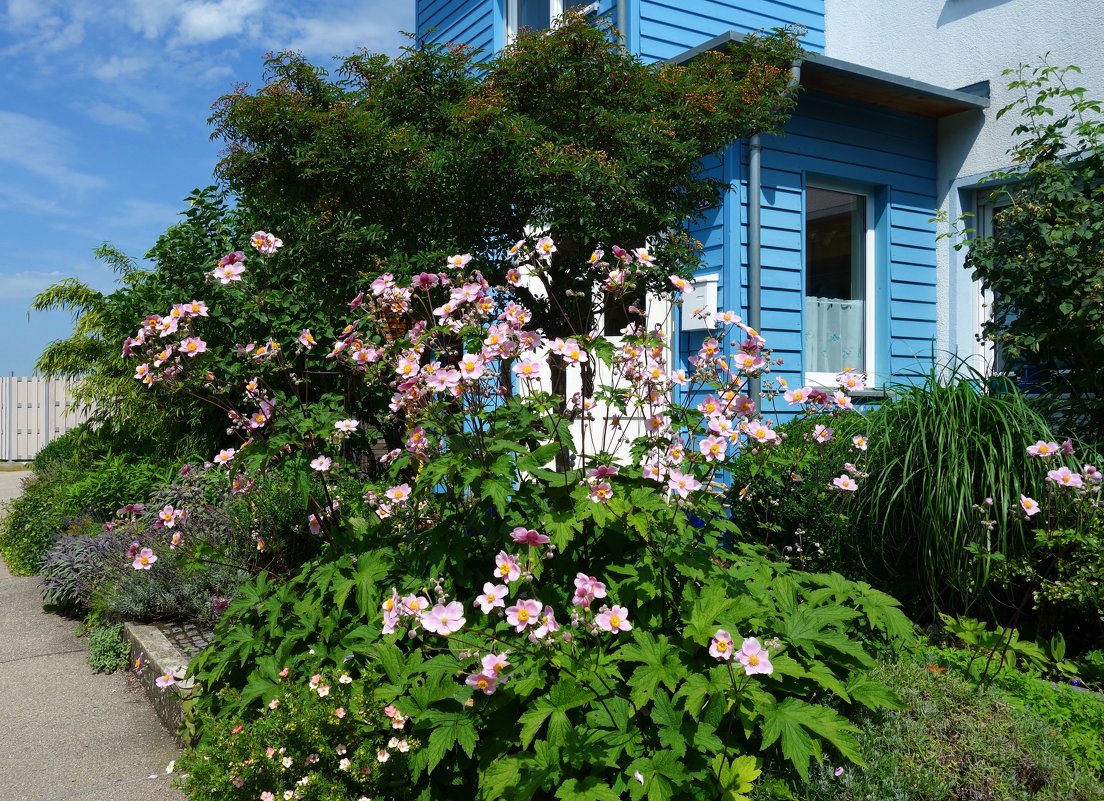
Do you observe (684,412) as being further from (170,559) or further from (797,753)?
(170,559)

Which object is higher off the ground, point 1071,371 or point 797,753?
point 1071,371

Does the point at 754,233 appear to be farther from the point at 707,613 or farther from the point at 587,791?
the point at 587,791

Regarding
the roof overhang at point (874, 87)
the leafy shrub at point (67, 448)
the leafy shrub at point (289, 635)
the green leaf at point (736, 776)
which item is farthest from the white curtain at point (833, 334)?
the leafy shrub at point (67, 448)

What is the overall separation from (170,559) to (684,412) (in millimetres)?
3469

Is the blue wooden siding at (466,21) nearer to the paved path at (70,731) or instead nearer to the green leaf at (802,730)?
the paved path at (70,731)

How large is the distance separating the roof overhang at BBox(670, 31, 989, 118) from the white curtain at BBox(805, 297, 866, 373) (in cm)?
162

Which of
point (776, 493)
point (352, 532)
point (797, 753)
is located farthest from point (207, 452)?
point (797, 753)

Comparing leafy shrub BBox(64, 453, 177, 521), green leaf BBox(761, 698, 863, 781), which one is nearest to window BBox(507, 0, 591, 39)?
leafy shrub BBox(64, 453, 177, 521)

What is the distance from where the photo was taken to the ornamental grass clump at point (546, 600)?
225 cm

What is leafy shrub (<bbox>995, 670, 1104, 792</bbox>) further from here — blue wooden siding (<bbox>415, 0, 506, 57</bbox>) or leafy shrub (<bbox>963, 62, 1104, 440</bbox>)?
blue wooden siding (<bbox>415, 0, 506, 57</bbox>)

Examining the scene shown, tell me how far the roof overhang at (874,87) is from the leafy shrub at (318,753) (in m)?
5.01

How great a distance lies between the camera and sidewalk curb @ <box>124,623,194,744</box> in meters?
3.64

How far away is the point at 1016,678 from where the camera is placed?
10.1 feet

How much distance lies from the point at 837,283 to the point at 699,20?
2.78 meters
